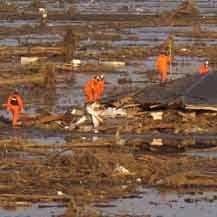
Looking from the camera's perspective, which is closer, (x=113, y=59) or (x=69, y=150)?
(x=69, y=150)

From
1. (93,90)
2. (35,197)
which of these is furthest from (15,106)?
(35,197)

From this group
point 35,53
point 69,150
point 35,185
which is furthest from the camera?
point 35,53

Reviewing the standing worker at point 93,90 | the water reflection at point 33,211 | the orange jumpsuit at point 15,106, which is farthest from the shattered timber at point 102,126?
the standing worker at point 93,90

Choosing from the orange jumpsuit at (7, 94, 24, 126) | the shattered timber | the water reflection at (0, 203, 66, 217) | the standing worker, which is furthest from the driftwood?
A: the standing worker

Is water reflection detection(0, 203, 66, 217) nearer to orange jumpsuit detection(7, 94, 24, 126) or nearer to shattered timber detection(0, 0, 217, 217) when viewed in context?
shattered timber detection(0, 0, 217, 217)

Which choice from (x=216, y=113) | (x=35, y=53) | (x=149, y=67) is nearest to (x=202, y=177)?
(x=216, y=113)

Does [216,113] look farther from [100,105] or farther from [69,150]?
[69,150]

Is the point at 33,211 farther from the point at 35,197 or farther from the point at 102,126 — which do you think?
the point at 102,126

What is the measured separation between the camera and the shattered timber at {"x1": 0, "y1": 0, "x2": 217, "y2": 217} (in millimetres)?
22188

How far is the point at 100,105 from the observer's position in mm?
31406

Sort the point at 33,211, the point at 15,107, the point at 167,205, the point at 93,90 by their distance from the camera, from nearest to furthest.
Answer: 1. the point at 33,211
2. the point at 167,205
3. the point at 15,107
4. the point at 93,90

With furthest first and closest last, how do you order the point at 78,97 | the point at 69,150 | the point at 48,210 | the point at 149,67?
the point at 149,67
the point at 78,97
the point at 69,150
the point at 48,210

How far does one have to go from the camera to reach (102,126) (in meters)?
29.6

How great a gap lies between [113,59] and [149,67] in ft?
10.1
